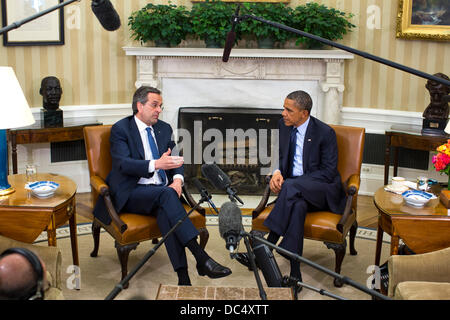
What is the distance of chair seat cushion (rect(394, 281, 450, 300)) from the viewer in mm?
2723

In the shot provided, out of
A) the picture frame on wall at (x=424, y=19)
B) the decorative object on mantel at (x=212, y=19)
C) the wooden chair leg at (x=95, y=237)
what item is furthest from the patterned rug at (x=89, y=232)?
the picture frame on wall at (x=424, y=19)

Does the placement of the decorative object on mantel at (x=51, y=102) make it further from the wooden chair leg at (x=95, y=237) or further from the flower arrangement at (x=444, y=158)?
the flower arrangement at (x=444, y=158)

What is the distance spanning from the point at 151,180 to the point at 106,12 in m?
1.78

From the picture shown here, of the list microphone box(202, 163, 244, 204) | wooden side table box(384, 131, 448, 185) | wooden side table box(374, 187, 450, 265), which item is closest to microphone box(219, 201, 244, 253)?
microphone box(202, 163, 244, 204)

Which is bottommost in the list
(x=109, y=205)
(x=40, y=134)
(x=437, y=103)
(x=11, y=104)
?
(x=109, y=205)

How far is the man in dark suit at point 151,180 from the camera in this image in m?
4.03

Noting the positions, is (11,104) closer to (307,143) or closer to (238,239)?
(307,143)

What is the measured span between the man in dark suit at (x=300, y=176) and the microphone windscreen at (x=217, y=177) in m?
1.72

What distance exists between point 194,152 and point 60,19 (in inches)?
81.0

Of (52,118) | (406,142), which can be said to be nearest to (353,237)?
(406,142)

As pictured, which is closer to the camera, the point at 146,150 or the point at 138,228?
the point at 138,228

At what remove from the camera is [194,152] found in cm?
659

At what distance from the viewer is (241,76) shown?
21.2 feet

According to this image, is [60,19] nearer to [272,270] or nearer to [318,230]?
[318,230]
